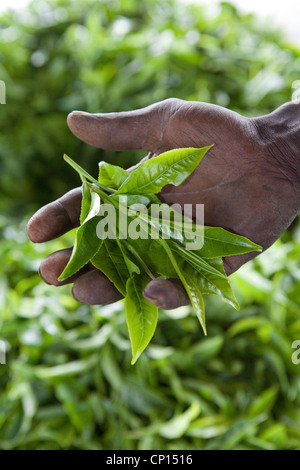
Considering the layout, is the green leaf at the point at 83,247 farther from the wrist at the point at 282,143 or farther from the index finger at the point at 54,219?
the wrist at the point at 282,143

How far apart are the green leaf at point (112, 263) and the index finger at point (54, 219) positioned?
98mm

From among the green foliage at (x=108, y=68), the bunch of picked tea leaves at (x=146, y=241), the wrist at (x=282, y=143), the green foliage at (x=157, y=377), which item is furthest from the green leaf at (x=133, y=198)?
the green foliage at (x=108, y=68)

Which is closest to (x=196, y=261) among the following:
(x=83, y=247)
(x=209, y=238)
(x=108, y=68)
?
(x=209, y=238)

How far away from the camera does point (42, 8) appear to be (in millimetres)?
1755

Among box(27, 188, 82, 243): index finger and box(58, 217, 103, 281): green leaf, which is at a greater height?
box(58, 217, 103, 281): green leaf

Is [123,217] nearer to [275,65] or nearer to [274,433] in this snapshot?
[274,433]

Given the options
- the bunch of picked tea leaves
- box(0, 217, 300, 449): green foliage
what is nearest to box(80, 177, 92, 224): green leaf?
the bunch of picked tea leaves

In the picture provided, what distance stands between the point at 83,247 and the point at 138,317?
0.36 ft

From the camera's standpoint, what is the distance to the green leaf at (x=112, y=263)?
0.63m

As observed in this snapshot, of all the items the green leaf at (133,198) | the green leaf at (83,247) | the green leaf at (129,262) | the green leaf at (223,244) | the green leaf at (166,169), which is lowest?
the green leaf at (129,262)

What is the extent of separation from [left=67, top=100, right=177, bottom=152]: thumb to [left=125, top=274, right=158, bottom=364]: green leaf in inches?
10.2

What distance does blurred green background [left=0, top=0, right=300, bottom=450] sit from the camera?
3.17ft

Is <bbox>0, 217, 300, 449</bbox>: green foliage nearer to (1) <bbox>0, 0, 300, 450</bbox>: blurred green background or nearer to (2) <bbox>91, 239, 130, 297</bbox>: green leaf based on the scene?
(1) <bbox>0, 0, 300, 450</bbox>: blurred green background

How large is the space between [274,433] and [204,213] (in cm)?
47
